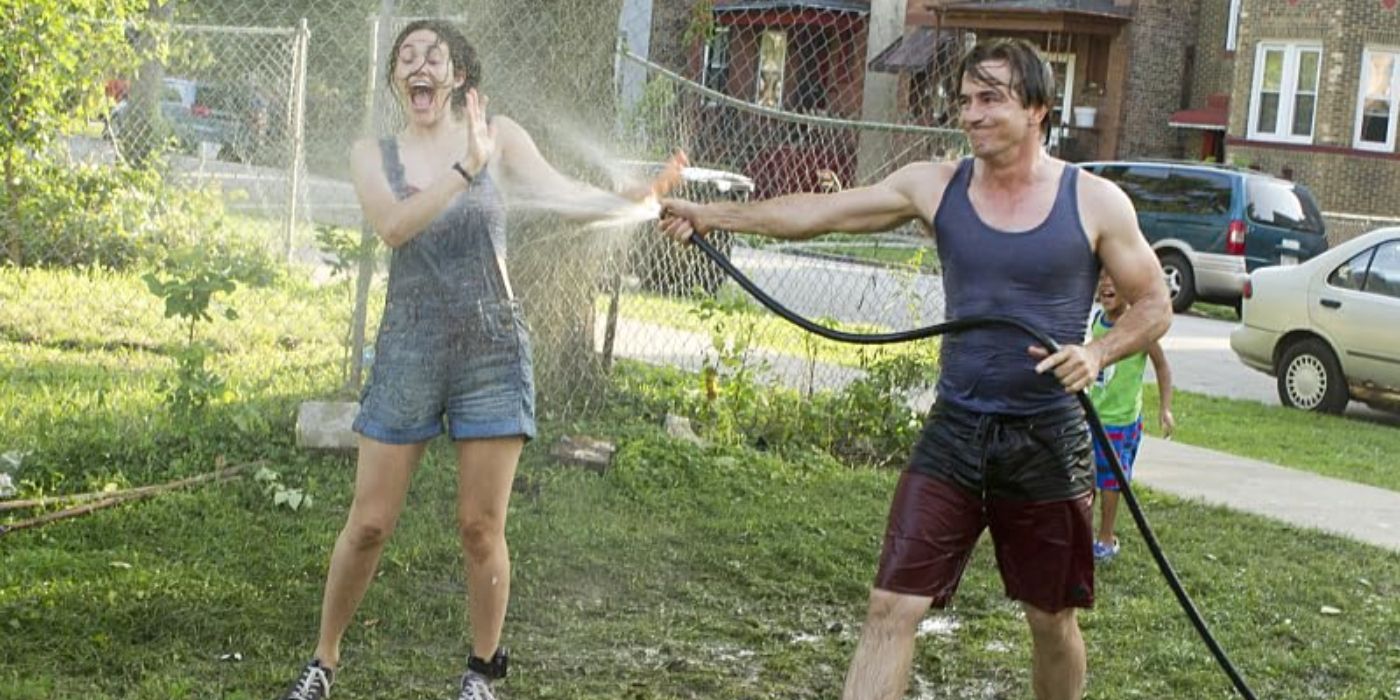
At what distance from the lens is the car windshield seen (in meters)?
22.7

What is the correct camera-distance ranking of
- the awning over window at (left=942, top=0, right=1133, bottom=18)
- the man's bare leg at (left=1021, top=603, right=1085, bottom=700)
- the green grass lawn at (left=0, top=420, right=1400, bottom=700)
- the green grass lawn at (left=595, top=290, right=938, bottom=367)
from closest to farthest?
the man's bare leg at (left=1021, top=603, right=1085, bottom=700) → the green grass lawn at (left=0, top=420, right=1400, bottom=700) → the green grass lawn at (left=595, top=290, right=938, bottom=367) → the awning over window at (left=942, top=0, right=1133, bottom=18)

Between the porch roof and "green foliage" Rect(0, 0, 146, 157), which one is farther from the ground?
the porch roof

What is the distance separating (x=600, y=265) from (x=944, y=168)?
14.5 ft

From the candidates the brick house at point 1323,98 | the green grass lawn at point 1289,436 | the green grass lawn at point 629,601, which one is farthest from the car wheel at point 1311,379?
the brick house at point 1323,98

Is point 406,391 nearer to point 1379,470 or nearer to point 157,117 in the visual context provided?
point 1379,470

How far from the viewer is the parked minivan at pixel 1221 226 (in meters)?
22.5

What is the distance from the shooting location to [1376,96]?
32219 millimetres

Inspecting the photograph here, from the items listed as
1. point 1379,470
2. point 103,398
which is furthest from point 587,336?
point 1379,470

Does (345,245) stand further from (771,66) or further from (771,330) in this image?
(771,66)

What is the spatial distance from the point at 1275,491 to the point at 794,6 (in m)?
27.1

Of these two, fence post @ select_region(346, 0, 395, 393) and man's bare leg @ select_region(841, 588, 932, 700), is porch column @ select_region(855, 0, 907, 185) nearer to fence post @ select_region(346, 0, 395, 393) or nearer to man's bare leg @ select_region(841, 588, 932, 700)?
fence post @ select_region(346, 0, 395, 393)

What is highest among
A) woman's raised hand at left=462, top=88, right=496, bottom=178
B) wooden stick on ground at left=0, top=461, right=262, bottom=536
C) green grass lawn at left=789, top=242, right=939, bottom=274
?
woman's raised hand at left=462, top=88, right=496, bottom=178

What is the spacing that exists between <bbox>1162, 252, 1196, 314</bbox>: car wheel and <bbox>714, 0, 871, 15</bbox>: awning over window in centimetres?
1416

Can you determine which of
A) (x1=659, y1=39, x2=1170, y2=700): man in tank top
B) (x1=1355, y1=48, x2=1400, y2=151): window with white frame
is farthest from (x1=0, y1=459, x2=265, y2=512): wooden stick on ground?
(x1=1355, y1=48, x2=1400, y2=151): window with white frame
